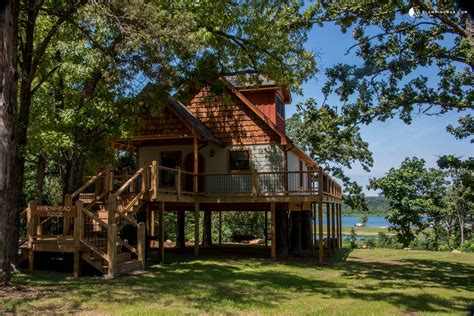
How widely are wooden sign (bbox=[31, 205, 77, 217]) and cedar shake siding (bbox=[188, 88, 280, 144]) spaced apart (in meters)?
9.41

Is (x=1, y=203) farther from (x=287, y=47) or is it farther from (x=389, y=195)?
(x=389, y=195)

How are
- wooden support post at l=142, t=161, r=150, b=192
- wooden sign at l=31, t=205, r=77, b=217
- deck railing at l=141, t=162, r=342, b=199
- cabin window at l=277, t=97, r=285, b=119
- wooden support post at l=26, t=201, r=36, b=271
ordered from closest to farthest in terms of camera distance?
wooden sign at l=31, t=205, r=77, b=217 → wooden support post at l=26, t=201, r=36, b=271 → wooden support post at l=142, t=161, r=150, b=192 → deck railing at l=141, t=162, r=342, b=199 → cabin window at l=277, t=97, r=285, b=119

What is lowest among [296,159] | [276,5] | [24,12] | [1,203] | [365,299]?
[365,299]

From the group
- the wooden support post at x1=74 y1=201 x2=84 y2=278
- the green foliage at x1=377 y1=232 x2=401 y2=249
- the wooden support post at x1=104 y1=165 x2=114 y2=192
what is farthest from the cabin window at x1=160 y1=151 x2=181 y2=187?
the green foliage at x1=377 y1=232 x2=401 y2=249

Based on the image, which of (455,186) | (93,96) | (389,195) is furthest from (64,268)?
(455,186)

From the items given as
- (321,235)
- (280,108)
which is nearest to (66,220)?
(321,235)

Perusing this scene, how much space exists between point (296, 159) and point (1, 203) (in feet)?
58.6

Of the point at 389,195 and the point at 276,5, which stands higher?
the point at 276,5

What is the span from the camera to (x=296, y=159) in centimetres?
2572

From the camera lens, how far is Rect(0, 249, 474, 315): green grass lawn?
8828 millimetres

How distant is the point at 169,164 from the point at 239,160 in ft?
11.7

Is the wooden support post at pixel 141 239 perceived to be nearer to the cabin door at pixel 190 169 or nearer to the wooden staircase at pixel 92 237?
the wooden staircase at pixel 92 237

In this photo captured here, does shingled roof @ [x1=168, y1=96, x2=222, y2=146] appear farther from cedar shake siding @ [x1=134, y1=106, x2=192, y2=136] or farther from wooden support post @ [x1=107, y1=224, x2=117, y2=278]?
wooden support post @ [x1=107, y1=224, x2=117, y2=278]

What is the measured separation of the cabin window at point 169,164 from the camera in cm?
2217
